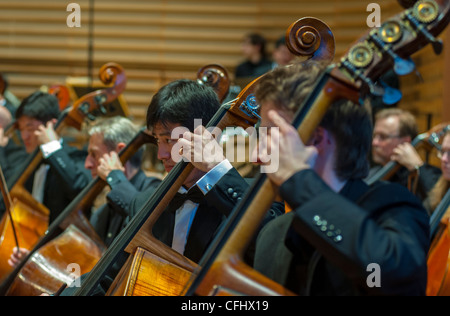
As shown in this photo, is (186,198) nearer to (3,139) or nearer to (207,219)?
(207,219)

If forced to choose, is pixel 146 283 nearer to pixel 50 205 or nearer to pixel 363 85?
pixel 363 85

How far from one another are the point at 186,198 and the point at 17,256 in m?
1.29

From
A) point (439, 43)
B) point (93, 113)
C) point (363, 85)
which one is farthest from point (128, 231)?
point (93, 113)

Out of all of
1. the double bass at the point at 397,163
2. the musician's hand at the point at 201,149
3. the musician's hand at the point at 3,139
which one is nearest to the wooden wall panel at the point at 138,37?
the musician's hand at the point at 3,139

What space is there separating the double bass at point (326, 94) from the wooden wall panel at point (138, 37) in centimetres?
573

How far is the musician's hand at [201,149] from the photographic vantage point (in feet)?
5.37

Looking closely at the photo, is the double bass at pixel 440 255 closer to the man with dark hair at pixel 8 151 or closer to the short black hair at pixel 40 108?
the short black hair at pixel 40 108

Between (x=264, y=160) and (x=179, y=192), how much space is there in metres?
0.81

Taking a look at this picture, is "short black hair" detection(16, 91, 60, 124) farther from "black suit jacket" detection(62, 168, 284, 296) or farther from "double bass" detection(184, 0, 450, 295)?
"double bass" detection(184, 0, 450, 295)

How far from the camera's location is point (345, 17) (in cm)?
658

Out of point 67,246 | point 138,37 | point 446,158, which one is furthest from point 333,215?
point 138,37

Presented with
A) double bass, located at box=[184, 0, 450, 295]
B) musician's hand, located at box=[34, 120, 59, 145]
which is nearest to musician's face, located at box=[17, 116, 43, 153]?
musician's hand, located at box=[34, 120, 59, 145]

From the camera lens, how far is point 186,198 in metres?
1.91

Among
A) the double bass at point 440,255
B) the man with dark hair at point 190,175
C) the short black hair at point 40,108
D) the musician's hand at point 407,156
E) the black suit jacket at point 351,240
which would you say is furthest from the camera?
the short black hair at point 40,108
